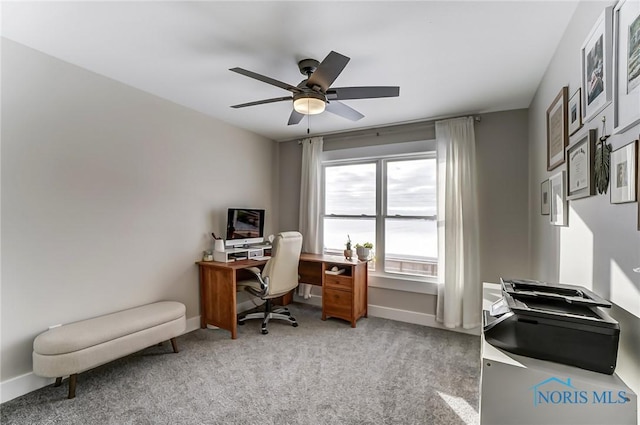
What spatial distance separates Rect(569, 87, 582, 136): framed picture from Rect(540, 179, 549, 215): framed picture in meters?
0.69

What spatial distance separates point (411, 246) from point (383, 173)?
1.05 meters

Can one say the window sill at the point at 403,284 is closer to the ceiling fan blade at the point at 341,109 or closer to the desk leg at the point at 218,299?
the desk leg at the point at 218,299

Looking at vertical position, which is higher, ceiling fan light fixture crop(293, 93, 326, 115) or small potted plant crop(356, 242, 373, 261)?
ceiling fan light fixture crop(293, 93, 326, 115)

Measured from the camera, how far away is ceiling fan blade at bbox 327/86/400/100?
2.09 meters

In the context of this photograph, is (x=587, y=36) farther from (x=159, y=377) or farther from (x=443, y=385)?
(x=159, y=377)

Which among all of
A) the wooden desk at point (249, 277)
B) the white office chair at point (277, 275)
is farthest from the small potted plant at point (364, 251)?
the white office chair at point (277, 275)

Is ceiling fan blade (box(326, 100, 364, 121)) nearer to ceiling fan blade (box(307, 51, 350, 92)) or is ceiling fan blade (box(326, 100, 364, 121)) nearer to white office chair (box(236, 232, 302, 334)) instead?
ceiling fan blade (box(307, 51, 350, 92))

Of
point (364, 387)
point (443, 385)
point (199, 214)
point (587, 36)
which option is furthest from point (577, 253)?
point (199, 214)

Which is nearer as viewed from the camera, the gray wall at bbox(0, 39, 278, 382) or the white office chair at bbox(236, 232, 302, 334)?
the gray wall at bbox(0, 39, 278, 382)

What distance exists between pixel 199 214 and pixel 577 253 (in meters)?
3.45

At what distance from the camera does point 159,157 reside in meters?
3.00

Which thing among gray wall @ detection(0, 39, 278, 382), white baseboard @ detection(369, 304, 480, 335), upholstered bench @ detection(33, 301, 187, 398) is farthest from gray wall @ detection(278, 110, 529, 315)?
gray wall @ detection(0, 39, 278, 382)

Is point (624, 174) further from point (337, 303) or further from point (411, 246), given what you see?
point (337, 303)

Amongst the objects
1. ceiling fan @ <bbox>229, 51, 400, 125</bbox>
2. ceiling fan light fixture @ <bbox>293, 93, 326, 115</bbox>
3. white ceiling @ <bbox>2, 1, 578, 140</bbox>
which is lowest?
ceiling fan light fixture @ <bbox>293, 93, 326, 115</bbox>
